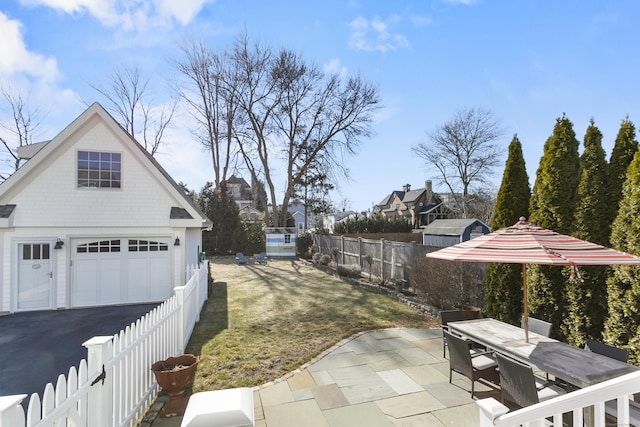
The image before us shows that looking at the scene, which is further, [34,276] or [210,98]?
[210,98]

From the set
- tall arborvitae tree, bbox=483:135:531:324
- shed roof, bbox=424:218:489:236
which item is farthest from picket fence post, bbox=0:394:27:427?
shed roof, bbox=424:218:489:236

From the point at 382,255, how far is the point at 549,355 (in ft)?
29.5

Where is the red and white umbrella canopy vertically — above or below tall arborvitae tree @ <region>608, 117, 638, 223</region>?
below

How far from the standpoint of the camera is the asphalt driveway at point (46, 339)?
17.3 feet

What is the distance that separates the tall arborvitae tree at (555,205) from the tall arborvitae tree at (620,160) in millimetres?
605

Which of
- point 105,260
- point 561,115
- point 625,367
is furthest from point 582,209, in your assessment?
point 105,260

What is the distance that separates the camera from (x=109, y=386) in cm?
316

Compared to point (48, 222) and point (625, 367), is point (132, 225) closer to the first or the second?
point (48, 222)

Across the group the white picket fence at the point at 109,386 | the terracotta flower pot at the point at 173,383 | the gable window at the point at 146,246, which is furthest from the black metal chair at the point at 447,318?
the gable window at the point at 146,246

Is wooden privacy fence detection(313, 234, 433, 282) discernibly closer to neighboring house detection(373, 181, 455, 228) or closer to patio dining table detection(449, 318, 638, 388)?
patio dining table detection(449, 318, 638, 388)

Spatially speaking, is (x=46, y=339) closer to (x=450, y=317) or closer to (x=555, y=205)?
(x=450, y=317)

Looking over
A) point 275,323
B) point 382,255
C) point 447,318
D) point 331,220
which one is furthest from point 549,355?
point 331,220

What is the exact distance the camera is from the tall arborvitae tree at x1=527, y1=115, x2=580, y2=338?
5.97 metres

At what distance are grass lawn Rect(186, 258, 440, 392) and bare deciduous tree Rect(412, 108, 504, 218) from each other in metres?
21.7
